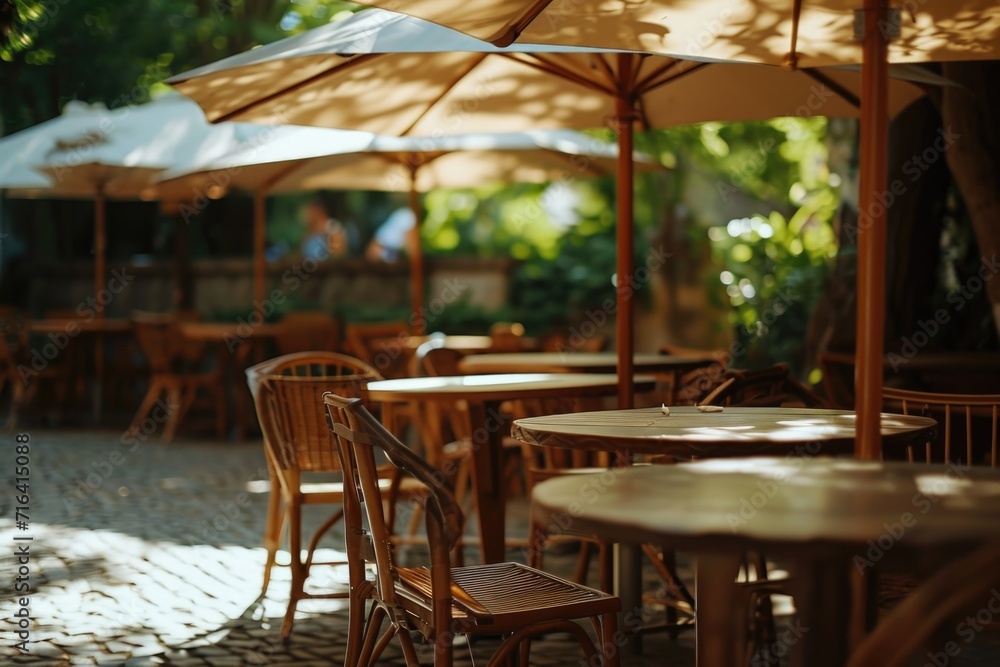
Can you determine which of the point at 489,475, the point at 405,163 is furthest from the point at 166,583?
the point at 405,163

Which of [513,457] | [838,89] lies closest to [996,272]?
[838,89]

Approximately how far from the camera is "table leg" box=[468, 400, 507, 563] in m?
4.07

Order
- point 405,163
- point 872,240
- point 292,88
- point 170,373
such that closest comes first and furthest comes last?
point 872,240 < point 292,88 < point 405,163 < point 170,373

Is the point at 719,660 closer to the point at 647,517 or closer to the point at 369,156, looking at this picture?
the point at 647,517

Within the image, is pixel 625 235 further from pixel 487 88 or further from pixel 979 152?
pixel 979 152

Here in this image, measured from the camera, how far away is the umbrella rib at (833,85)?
494 centimetres

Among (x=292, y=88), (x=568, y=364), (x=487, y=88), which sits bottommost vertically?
(x=568, y=364)

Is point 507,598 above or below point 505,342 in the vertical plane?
below

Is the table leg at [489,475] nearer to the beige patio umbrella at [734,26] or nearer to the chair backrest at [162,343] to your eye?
the beige patio umbrella at [734,26]

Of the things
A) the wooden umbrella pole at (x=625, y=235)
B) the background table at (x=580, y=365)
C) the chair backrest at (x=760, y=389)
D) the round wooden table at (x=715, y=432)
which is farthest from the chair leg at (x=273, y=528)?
the chair backrest at (x=760, y=389)

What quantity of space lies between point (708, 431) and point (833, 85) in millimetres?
2664

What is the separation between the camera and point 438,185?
9.29m

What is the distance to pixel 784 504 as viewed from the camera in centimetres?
192

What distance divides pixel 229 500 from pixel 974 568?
244 inches
